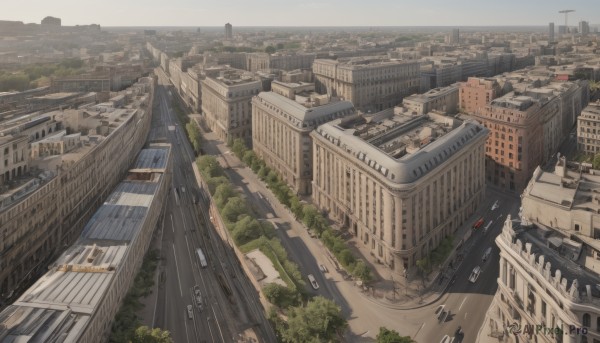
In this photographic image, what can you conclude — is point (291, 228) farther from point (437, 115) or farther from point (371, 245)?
point (437, 115)

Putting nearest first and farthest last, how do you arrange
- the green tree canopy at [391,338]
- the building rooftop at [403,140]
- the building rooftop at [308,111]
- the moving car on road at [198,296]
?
the green tree canopy at [391,338]
the moving car on road at [198,296]
the building rooftop at [403,140]
the building rooftop at [308,111]

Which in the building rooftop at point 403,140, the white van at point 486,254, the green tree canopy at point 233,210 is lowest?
the white van at point 486,254

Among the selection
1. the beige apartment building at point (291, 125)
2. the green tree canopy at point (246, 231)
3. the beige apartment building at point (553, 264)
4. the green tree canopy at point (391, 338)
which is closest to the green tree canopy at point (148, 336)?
the green tree canopy at point (391, 338)

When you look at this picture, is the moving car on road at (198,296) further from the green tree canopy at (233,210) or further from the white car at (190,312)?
the green tree canopy at (233,210)

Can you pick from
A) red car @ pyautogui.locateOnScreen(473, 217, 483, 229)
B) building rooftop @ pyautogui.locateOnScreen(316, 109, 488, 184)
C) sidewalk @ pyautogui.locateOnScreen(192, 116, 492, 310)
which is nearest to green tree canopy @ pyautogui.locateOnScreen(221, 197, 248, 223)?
sidewalk @ pyautogui.locateOnScreen(192, 116, 492, 310)

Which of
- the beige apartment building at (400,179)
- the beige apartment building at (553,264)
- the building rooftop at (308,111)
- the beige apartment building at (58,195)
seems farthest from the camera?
the building rooftop at (308,111)

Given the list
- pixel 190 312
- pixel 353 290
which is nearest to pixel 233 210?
pixel 190 312

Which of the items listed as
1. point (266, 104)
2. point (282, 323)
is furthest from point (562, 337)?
point (266, 104)

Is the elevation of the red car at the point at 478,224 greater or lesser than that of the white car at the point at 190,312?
greater
